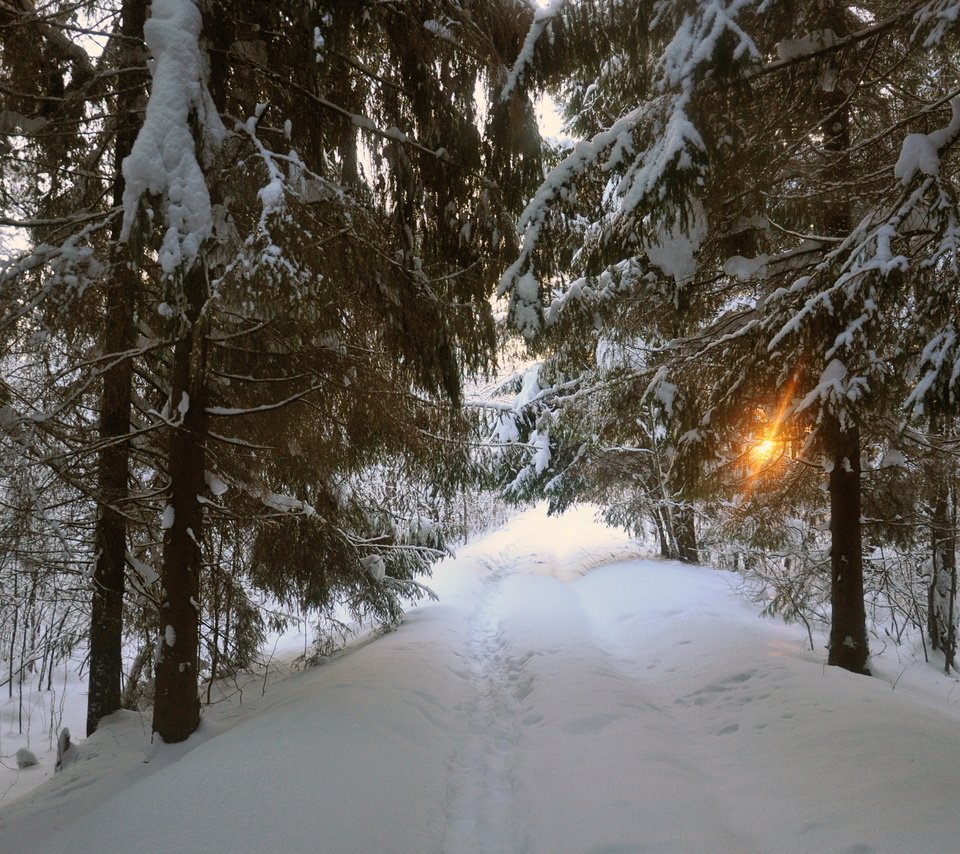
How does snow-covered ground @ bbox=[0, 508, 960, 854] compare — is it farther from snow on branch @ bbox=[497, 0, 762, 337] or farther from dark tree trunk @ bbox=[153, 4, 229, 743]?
snow on branch @ bbox=[497, 0, 762, 337]

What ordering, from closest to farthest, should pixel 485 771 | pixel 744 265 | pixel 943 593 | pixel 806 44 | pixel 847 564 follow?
pixel 806 44, pixel 485 771, pixel 744 265, pixel 847 564, pixel 943 593

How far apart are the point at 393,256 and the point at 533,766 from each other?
13.4ft

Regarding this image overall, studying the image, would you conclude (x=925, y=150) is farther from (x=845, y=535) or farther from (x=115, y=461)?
(x=115, y=461)

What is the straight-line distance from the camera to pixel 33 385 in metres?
4.63

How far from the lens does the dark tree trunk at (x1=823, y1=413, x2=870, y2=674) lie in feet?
19.8

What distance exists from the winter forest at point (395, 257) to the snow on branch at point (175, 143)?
0.7 inches

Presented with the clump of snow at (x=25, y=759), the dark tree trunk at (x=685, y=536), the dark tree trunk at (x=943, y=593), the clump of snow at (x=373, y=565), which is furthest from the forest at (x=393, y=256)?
the dark tree trunk at (x=685, y=536)

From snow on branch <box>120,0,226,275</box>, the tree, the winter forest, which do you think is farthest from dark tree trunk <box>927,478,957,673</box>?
snow on branch <box>120,0,226,275</box>

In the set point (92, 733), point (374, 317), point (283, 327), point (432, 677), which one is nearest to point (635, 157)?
point (374, 317)

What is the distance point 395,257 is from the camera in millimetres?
4609

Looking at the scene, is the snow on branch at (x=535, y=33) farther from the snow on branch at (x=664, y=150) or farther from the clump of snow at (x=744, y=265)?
the clump of snow at (x=744, y=265)

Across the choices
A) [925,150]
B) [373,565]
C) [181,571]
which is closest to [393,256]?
[181,571]

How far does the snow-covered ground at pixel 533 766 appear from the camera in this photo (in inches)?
124

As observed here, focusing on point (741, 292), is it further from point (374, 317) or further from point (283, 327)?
point (283, 327)
